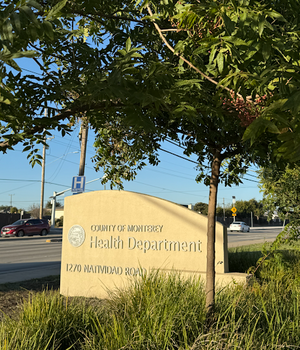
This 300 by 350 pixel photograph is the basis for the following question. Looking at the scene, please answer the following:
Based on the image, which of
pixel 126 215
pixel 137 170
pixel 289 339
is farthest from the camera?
pixel 137 170

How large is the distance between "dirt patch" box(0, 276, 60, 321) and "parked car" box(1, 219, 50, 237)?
23913mm

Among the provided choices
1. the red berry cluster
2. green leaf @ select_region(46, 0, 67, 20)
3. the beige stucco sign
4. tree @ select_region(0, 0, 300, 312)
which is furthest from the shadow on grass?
green leaf @ select_region(46, 0, 67, 20)

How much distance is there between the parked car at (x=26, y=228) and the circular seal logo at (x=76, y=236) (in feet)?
84.7

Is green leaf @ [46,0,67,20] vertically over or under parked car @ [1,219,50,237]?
over

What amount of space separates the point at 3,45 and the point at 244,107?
84.8 inches

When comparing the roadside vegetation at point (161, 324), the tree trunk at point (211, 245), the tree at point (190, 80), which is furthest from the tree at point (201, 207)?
the roadside vegetation at point (161, 324)

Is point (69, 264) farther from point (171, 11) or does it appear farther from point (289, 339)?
point (171, 11)

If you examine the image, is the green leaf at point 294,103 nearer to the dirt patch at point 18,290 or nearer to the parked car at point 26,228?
the dirt patch at point 18,290

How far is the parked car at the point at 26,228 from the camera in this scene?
3234 centimetres

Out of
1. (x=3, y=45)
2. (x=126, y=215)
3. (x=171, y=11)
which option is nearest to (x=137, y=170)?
(x=126, y=215)

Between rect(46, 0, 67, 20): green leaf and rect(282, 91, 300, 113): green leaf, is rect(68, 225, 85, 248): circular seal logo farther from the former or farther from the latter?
rect(282, 91, 300, 113): green leaf

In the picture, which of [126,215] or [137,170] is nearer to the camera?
[126,215]

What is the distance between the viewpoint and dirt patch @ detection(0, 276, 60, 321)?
6770 mm

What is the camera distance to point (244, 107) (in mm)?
3291
